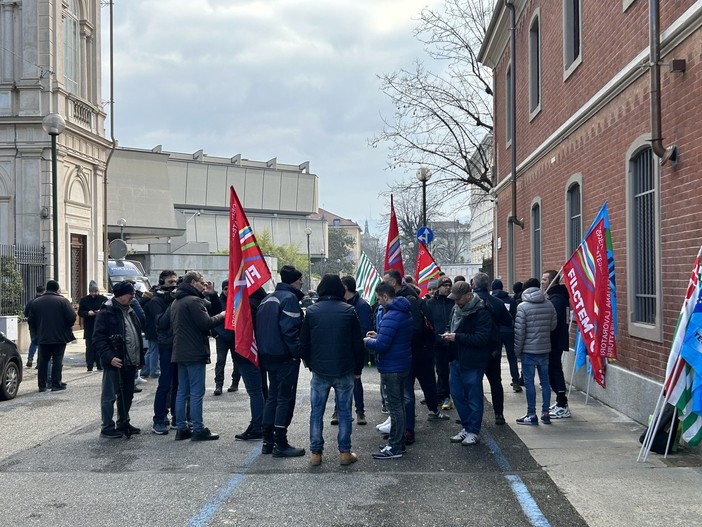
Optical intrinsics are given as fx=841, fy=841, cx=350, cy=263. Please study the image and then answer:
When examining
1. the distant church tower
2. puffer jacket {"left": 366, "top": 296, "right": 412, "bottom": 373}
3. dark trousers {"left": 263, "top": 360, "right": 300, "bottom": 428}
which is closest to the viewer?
puffer jacket {"left": 366, "top": 296, "right": 412, "bottom": 373}

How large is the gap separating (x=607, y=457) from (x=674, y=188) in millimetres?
3068

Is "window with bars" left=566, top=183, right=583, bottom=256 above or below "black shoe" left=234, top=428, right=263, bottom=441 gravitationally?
above

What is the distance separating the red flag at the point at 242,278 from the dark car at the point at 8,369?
515 centimetres

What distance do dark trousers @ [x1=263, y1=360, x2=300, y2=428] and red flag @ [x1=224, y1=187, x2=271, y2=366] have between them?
36 centimetres

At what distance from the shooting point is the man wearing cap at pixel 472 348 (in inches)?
354

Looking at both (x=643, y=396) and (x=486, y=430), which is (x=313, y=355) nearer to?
(x=486, y=430)

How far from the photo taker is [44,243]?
25.6 metres

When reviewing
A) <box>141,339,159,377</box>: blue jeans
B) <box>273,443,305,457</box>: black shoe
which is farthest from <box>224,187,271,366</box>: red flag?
<box>141,339,159,377</box>: blue jeans

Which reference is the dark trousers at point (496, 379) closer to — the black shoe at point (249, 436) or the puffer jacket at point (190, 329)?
the black shoe at point (249, 436)

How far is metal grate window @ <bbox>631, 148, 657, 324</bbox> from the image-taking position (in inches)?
405

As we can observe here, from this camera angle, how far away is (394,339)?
27.5ft

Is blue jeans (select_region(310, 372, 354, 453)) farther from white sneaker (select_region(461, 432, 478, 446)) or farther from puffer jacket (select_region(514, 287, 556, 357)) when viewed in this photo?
puffer jacket (select_region(514, 287, 556, 357))

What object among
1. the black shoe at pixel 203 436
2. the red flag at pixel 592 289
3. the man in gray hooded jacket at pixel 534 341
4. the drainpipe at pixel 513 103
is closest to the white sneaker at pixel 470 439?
the man in gray hooded jacket at pixel 534 341

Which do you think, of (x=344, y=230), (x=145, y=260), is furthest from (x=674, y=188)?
(x=344, y=230)
